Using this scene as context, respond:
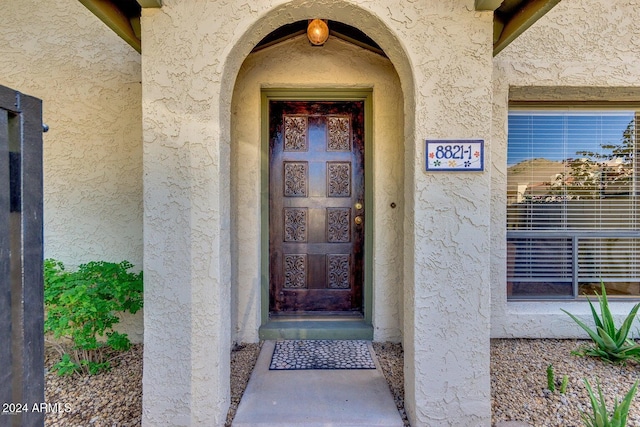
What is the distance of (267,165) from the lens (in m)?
4.18

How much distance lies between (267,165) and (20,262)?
305cm

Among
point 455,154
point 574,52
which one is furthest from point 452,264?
point 574,52

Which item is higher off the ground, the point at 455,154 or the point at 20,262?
the point at 455,154

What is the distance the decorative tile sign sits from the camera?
2.50 meters

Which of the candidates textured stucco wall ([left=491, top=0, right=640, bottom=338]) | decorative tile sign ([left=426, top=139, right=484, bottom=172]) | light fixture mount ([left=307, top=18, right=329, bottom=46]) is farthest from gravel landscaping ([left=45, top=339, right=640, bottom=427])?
light fixture mount ([left=307, top=18, right=329, bottom=46])

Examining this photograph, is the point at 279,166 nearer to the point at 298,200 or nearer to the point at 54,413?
the point at 298,200

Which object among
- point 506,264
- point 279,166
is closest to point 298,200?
point 279,166

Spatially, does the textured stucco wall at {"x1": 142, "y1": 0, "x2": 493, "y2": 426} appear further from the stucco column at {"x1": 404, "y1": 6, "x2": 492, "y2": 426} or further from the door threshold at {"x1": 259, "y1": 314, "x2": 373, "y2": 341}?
the door threshold at {"x1": 259, "y1": 314, "x2": 373, "y2": 341}

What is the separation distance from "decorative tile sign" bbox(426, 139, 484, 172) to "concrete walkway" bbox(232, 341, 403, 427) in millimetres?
2027

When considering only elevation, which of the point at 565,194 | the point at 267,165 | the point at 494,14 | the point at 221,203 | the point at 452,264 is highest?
the point at 494,14

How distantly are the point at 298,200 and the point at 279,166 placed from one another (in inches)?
20.2

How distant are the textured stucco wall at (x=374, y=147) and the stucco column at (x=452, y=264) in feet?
4.74

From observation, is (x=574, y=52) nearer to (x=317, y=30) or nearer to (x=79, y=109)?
(x=317, y=30)

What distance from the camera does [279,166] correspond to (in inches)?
169
